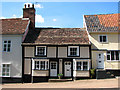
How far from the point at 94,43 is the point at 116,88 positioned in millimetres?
7900

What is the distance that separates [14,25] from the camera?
21.8 meters

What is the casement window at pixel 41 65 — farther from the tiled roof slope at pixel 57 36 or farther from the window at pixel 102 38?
the window at pixel 102 38

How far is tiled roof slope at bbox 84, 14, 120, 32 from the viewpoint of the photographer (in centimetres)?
2061

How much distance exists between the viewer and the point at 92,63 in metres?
20.1

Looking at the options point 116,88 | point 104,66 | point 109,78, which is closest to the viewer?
point 116,88

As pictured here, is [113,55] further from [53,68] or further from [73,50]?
[53,68]

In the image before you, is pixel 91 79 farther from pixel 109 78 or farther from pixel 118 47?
pixel 118 47

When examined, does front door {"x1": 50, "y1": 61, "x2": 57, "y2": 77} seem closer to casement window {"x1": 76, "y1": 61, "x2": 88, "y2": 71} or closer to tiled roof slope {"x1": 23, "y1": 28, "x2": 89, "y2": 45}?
tiled roof slope {"x1": 23, "y1": 28, "x2": 89, "y2": 45}

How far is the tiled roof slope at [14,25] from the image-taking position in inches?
781

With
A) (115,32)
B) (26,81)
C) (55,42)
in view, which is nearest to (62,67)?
(55,42)

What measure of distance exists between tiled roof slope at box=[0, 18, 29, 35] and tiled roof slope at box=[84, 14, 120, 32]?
361 inches

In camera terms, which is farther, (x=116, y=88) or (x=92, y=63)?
(x=92, y=63)

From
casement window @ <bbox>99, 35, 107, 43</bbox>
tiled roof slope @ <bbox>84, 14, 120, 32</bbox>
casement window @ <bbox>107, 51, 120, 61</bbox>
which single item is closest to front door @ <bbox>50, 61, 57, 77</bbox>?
tiled roof slope @ <bbox>84, 14, 120, 32</bbox>

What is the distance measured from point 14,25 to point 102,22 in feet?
42.5
